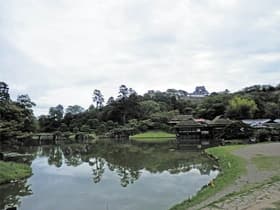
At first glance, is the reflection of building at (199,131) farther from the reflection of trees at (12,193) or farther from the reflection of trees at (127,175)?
the reflection of trees at (12,193)

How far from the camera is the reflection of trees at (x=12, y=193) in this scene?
1334cm

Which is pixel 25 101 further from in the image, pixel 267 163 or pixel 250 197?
pixel 250 197

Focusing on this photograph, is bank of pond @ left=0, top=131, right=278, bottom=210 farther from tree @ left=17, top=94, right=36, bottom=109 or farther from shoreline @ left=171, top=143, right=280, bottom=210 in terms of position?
tree @ left=17, top=94, right=36, bottom=109

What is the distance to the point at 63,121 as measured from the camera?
70.2 metres

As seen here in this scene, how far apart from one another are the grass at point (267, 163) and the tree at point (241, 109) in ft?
134

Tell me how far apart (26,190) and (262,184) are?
34.8 ft

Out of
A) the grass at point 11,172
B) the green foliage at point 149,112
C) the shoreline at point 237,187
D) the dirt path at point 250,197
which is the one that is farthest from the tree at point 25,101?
the dirt path at point 250,197

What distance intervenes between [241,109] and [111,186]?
159 ft

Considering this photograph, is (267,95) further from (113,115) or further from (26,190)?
(26,190)

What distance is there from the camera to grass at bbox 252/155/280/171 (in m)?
16.8

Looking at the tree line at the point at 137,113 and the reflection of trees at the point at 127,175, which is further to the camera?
the tree line at the point at 137,113

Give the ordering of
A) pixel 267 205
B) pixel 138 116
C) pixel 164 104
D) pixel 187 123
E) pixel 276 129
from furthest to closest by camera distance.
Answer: pixel 164 104
pixel 138 116
pixel 187 123
pixel 276 129
pixel 267 205

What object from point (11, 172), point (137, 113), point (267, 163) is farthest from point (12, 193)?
point (137, 113)

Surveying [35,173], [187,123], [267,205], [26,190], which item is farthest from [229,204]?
[187,123]
